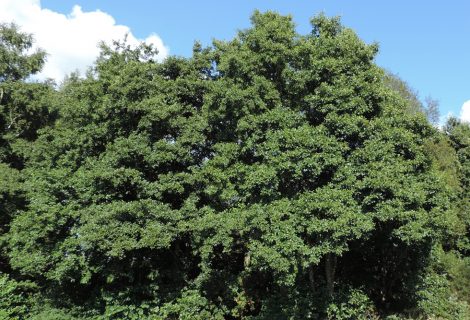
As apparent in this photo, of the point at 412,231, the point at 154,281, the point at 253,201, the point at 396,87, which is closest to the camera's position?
the point at 412,231

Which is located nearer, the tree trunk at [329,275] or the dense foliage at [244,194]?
the dense foliage at [244,194]

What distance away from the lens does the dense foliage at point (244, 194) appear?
10.4 metres

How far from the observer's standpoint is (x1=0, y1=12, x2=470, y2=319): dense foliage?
10375mm

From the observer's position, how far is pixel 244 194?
36.3 feet

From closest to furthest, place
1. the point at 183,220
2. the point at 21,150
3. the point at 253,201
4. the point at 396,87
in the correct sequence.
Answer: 1. the point at 253,201
2. the point at 183,220
3. the point at 21,150
4. the point at 396,87

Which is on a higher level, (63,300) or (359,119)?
(359,119)

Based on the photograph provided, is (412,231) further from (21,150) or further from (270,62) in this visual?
(21,150)

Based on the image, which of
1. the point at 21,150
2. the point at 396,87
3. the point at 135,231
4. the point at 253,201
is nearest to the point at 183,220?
the point at 135,231

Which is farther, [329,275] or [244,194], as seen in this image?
[329,275]

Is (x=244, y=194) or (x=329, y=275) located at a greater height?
(x=244, y=194)

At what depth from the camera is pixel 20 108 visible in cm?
1889

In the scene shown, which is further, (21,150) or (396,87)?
(396,87)

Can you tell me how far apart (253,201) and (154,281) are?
482cm

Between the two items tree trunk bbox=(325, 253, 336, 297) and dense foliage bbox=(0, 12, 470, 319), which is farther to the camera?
tree trunk bbox=(325, 253, 336, 297)
